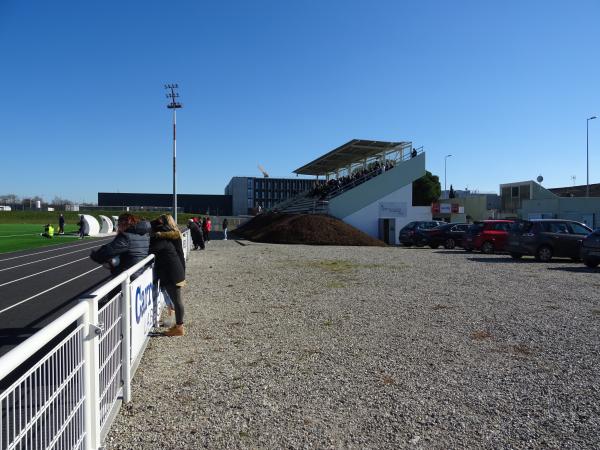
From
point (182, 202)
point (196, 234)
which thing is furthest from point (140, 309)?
point (182, 202)

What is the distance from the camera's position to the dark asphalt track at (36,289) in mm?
7535

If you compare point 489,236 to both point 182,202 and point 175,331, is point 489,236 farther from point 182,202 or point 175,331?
point 182,202

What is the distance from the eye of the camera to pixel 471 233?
24.8 meters

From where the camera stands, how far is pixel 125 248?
20.4 feet

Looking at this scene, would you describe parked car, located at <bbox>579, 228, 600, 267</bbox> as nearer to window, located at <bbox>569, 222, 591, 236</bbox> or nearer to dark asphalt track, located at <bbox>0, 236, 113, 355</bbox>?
window, located at <bbox>569, 222, 591, 236</bbox>

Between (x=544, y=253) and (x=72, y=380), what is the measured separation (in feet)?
64.6

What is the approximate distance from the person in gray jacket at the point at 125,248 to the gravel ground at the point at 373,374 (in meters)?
1.22

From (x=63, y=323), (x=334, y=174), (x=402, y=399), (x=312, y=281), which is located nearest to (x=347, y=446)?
(x=402, y=399)

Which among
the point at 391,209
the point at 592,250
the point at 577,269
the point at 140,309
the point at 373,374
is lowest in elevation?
the point at 373,374

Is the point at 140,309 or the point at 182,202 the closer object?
the point at 140,309

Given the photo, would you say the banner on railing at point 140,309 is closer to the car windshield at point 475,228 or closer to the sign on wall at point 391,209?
the car windshield at point 475,228

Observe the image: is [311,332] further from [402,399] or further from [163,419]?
[163,419]

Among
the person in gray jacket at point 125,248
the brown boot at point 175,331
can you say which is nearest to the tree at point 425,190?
the brown boot at point 175,331

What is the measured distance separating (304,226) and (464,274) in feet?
72.2
